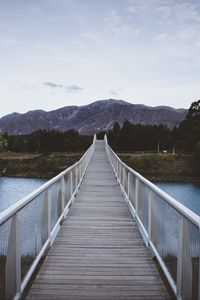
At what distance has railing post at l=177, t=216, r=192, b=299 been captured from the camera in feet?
11.8

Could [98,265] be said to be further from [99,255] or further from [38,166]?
[38,166]

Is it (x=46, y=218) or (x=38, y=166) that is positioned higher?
(x=46, y=218)

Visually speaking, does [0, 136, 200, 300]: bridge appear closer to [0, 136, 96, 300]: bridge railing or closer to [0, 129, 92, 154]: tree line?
[0, 136, 96, 300]: bridge railing

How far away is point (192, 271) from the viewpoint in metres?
3.50

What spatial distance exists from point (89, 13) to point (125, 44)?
342 inches

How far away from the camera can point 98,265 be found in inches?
203

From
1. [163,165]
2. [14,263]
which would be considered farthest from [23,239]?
[163,165]

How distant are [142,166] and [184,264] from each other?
79.0m

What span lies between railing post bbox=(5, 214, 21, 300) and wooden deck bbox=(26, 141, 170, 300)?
30 centimetres

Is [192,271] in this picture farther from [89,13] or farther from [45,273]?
[89,13]

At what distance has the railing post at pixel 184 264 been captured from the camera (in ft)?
11.8

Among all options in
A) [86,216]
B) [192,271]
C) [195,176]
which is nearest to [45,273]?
[192,271]

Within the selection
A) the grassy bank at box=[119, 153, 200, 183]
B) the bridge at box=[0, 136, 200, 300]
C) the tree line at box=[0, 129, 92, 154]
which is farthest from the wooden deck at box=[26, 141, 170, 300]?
the tree line at box=[0, 129, 92, 154]

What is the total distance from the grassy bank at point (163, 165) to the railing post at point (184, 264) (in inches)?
2980
